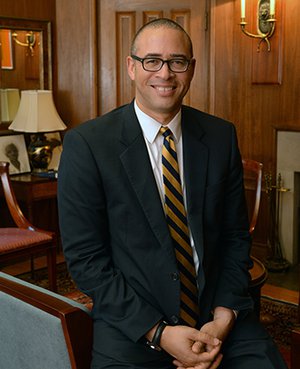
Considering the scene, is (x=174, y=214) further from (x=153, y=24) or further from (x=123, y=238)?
(x=153, y=24)

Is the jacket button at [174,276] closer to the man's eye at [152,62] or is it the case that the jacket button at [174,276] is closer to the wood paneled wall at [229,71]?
the man's eye at [152,62]

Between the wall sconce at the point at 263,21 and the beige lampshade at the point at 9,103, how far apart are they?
180 centimetres

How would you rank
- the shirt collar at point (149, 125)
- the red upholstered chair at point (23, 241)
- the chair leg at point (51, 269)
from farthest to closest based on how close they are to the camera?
1. the chair leg at point (51, 269)
2. the red upholstered chair at point (23, 241)
3. the shirt collar at point (149, 125)

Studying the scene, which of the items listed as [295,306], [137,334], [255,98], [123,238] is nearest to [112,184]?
[123,238]

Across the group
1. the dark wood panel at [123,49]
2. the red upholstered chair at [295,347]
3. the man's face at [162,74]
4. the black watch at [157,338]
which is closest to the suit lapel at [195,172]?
the man's face at [162,74]

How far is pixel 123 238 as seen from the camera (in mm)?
1937

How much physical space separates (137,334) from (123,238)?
0.29 metres

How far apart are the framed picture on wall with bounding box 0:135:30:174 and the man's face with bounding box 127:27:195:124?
3076 mm

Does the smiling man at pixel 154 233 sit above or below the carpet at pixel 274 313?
above

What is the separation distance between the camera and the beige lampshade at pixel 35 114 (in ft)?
15.7

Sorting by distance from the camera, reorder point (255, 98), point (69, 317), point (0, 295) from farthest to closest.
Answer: point (255, 98)
point (0, 295)
point (69, 317)

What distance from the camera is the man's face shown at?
1.91m

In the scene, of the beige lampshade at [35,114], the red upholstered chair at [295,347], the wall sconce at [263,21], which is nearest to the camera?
the red upholstered chair at [295,347]

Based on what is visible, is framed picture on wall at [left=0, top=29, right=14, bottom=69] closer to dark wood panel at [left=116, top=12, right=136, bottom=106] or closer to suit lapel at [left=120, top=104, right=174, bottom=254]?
dark wood panel at [left=116, top=12, right=136, bottom=106]
